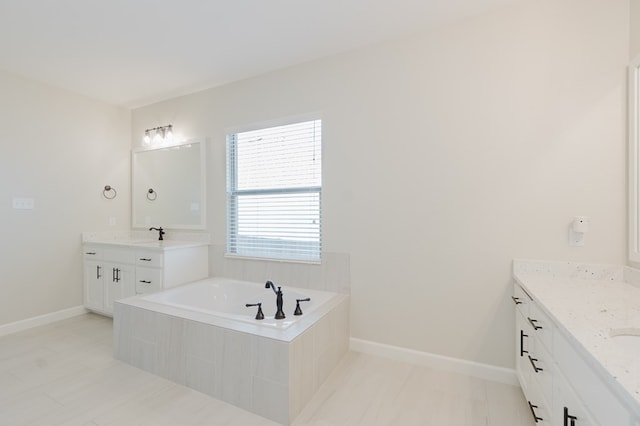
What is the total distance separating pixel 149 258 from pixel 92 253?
1.03 metres

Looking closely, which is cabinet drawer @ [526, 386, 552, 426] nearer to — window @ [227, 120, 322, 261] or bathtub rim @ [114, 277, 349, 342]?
bathtub rim @ [114, 277, 349, 342]

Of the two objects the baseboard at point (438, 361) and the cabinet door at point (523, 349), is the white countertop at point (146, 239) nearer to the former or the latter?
the baseboard at point (438, 361)

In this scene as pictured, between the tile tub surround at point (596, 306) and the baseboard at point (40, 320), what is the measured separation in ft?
14.4

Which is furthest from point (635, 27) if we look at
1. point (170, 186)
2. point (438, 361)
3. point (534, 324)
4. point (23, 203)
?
point (23, 203)

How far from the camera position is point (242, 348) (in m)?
1.81

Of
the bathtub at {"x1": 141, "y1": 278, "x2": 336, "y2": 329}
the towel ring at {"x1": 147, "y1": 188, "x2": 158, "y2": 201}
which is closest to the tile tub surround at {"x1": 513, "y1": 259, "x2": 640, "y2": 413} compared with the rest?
the bathtub at {"x1": 141, "y1": 278, "x2": 336, "y2": 329}

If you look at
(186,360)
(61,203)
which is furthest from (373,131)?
(61,203)

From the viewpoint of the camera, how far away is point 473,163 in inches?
84.4

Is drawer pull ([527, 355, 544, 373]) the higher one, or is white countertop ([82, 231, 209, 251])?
white countertop ([82, 231, 209, 251])

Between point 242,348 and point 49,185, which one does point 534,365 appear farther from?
point 49,185

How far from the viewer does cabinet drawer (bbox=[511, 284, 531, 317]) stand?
1.69 meters

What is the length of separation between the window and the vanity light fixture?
3.06ft

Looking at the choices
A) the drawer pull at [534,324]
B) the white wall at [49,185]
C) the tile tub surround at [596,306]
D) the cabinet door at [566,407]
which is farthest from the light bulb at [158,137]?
the cabinet door at [566,407]

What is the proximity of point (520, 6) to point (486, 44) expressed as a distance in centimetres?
28
